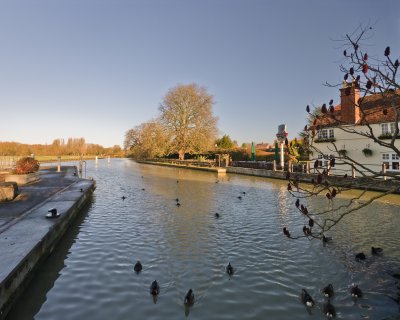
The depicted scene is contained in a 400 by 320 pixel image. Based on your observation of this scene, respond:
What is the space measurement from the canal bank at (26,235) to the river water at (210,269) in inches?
16.7

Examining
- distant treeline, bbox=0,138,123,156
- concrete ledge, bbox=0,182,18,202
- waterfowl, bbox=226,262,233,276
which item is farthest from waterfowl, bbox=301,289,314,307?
distant treeline, bbox=0,138,123,156

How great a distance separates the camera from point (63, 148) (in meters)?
134

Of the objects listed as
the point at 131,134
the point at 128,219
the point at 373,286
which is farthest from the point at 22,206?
the point at 131,134

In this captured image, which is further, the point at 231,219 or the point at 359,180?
the point at 231,219

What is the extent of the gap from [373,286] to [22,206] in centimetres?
1340

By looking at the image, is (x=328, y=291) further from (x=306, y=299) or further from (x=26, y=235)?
(x=26, y=235)

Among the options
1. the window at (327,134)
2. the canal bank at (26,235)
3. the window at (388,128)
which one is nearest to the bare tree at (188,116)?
the window at (327,134)

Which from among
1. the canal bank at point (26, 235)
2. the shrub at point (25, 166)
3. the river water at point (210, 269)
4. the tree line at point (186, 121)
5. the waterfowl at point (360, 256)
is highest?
the tree line at point (186, 121)

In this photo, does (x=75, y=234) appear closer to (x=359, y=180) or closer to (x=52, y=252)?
(x=52, y=252)

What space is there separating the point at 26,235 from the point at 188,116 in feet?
169

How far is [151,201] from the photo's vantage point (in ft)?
66.0

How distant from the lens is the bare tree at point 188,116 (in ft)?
190

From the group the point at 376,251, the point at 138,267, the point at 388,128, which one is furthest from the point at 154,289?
the point at 388,128

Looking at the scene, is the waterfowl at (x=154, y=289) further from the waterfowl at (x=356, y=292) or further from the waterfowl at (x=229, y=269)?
the waterfowl at (x=356, y=292)
